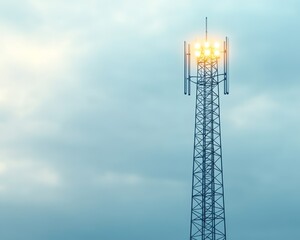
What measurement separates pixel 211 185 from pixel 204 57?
8172 mm

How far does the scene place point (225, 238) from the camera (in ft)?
379

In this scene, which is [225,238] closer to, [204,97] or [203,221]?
[203,221]

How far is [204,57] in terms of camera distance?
11894 cm

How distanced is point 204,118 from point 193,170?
3.38m

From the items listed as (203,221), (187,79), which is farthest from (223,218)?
(187,79)

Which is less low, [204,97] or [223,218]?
[204,97]

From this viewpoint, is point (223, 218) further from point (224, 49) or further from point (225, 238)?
point (224, 49)

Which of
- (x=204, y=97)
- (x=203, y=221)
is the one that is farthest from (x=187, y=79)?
(x=203, y=221)

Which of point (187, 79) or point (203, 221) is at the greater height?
point (187, 79)

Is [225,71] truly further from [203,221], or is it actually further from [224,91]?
[203,221]

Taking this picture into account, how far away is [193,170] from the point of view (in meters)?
118

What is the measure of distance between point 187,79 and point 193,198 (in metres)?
7.54

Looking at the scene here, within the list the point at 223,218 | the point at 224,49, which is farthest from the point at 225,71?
the point at 223,218

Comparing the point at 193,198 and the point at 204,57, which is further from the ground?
the point at 204,57
